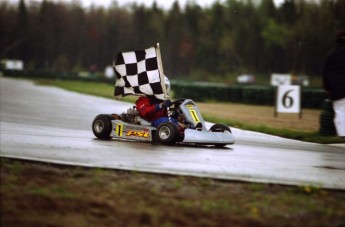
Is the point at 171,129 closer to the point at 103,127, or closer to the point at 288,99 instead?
the point at 103,127

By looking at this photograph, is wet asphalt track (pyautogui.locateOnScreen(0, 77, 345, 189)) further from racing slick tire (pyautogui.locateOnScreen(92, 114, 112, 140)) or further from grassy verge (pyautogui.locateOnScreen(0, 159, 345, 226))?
racing slick tire (pyautogui.locateOnScreen(92, 114, 112, 140))

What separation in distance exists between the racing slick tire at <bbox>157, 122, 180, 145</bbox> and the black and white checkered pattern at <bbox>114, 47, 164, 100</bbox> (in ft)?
2.12

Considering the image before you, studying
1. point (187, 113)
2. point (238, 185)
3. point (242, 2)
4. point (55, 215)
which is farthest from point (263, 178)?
point (242, 2)

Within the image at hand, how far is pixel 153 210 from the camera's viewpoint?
4.41m

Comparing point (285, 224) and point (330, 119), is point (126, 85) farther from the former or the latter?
point (285, 224)

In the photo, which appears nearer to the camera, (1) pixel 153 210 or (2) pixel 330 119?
(1) pixel 153 210

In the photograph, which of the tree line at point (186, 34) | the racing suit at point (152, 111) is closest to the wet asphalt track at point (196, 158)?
the racing suit at point (152, 111)

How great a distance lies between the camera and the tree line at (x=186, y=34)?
134 ft

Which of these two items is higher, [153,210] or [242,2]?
[242,2]

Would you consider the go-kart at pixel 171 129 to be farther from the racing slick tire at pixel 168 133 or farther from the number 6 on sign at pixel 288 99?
the number 6 on sign at pixel 288 99

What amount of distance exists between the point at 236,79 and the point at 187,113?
60.9 meters

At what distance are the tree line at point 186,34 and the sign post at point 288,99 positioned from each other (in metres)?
9.85

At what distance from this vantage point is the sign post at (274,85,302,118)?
1897 cm

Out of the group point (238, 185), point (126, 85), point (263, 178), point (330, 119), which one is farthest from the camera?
point (330, 119)
